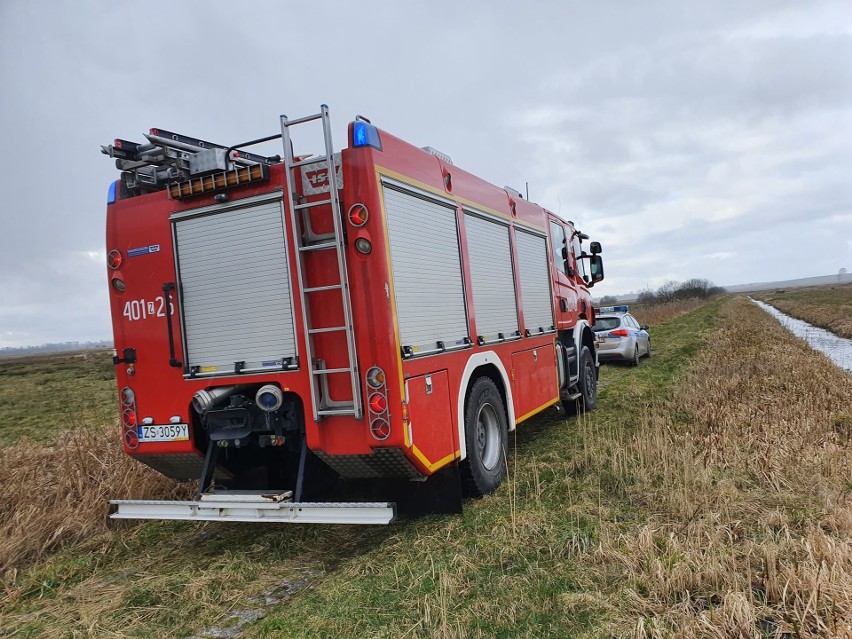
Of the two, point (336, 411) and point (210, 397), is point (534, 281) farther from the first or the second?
point (210, 397)

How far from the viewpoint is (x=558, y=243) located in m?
9.03

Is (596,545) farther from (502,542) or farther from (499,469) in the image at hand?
(499,469)

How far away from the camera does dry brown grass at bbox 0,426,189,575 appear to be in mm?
5113

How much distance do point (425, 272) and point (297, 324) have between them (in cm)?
112

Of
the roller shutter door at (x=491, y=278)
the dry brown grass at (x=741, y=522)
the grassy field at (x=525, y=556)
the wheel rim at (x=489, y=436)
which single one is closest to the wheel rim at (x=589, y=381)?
the dry brown grass at (x=741, y=522)

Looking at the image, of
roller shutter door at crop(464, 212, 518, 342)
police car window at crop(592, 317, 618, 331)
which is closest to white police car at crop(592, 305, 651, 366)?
police car window at crop(592, 317, 618, 331)

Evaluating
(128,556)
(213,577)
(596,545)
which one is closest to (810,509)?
(596,545)

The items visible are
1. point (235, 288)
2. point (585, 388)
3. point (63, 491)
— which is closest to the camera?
point (235, 288)

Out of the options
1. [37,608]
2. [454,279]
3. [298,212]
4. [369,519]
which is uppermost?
[298,212]

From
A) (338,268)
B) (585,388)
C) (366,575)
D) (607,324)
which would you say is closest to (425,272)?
(338,268)

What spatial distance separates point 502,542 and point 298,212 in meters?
2.85

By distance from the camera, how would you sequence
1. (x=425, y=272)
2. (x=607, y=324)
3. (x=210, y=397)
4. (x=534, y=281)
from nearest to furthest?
(x=210, y=397) < (x=425, y=272) < (x=534, y=281) < (x=607, y=324)

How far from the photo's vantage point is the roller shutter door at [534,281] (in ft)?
23.6

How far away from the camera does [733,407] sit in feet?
25.5
